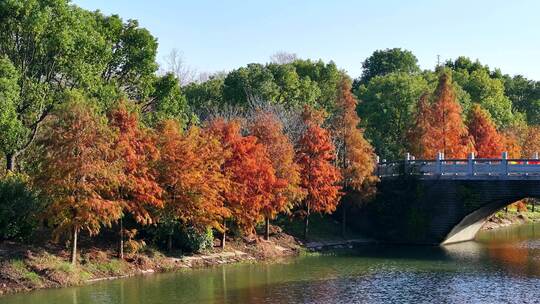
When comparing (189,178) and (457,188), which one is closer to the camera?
(189,178)

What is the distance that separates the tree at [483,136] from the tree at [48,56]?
106ft

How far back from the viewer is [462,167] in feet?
159

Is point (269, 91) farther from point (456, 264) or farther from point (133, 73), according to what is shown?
point (456, 264)

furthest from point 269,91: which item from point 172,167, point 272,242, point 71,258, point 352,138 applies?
point 71,258

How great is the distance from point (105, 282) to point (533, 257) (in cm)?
2445

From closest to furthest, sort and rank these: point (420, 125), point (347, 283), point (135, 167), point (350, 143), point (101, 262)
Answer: point (347, 283) → point (135, 167) → point (101, 262) → point (350, 143) → point (420, 125)

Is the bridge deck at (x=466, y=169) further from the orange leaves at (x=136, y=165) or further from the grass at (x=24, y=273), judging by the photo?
the grass at (x=24, y=273)

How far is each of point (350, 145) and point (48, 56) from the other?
2025 cm

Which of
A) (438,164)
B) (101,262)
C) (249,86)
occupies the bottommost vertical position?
(101,262)

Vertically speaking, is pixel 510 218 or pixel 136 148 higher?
pixel 136 148

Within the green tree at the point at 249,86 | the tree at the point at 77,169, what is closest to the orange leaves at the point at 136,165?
the tree at the point at 77,169

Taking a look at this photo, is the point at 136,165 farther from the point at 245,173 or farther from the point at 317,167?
the point at 317,167

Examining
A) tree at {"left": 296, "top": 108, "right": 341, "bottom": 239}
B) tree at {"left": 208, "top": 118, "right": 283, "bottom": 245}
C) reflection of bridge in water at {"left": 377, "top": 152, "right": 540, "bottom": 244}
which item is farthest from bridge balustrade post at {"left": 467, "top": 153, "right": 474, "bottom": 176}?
tree at {"left": 208, "top": 118, "right": 283, "bottom": 245}

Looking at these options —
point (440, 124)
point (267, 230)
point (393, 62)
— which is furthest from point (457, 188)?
point (393, 62)
